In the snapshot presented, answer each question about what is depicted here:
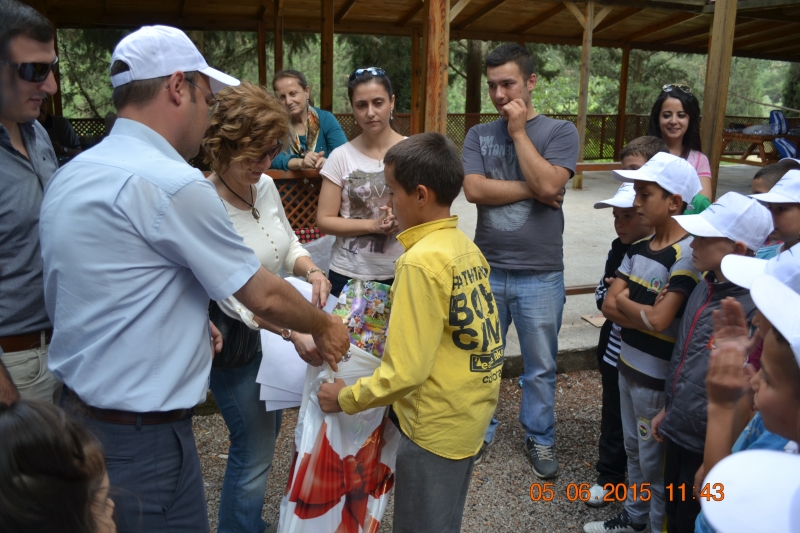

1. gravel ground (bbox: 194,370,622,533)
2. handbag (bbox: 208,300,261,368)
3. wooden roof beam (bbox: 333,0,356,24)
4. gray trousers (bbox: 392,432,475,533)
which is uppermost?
wooden roof beam (bbox: 333,0,356,24)

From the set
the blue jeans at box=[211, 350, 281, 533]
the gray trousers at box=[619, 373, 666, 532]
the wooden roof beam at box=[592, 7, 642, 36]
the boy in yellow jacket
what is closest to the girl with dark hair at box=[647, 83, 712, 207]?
the gray trousers at box=[619, 373, 666, 532]

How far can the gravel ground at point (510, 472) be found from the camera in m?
3.18

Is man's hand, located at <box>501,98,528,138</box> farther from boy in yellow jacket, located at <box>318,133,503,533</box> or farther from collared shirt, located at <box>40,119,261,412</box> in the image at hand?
collared shirt, located at <box>40,119,261,412</box>

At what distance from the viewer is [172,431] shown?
1.74 metres

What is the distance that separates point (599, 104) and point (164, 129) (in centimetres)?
3415

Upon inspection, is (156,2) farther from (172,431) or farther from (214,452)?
(172,431)

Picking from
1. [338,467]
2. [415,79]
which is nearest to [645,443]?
A: [338,467]

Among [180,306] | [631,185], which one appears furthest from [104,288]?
[631,185]

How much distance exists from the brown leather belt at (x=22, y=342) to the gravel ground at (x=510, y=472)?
1409 mm

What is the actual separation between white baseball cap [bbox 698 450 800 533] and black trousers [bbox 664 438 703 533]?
5.11ft

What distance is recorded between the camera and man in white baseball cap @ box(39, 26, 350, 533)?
157cm

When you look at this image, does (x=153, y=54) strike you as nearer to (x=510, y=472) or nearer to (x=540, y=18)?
(x=510, y=472)

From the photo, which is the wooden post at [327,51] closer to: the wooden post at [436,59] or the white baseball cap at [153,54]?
the wooden post at [436,59]

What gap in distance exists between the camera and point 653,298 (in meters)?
2.73
